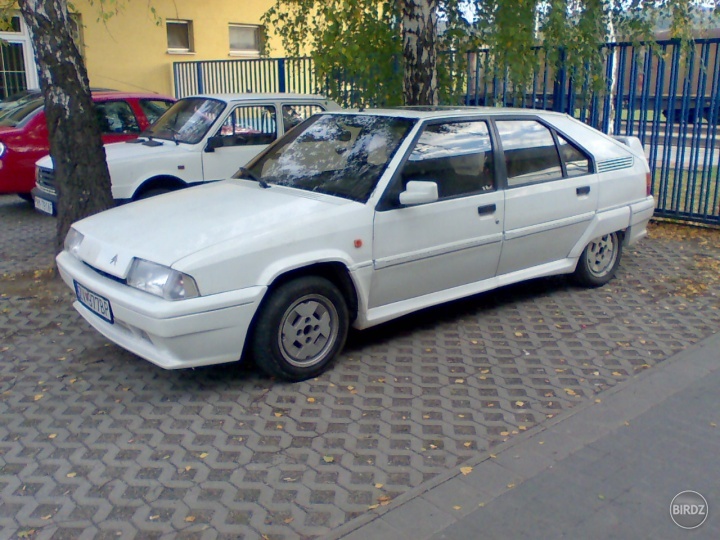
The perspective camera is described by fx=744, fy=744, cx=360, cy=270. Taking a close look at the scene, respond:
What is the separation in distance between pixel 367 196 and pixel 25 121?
687cm

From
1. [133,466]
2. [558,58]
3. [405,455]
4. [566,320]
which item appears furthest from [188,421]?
[558,58]

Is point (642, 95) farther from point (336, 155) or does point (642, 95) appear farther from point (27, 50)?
point (27, 50)

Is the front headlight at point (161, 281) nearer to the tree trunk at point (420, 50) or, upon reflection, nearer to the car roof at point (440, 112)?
the car roof at point (440, 112)

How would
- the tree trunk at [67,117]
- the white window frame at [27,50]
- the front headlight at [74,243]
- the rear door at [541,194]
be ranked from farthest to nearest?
1. the white window frame at [27,50]
2. the tree trunk at [67,117]
3. the rear door at [541,194]
4. the front headlight at [74,243]

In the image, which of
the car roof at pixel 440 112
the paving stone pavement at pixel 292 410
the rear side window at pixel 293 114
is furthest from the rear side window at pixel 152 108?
the car roof at pixel 440 112

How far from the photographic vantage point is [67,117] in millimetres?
6707

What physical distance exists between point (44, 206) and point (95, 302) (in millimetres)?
4372

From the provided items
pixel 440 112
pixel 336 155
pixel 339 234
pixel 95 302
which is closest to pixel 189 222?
pixel 95 302

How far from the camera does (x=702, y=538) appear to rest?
3.17 meters

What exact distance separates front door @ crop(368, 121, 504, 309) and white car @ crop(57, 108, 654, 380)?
1cm

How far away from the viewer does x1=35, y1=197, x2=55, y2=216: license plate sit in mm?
8351

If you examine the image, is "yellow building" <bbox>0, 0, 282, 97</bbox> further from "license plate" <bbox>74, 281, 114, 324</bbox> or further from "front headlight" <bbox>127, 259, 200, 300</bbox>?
"front headlight" <bbox>127, 259, 200, 300</bbox>

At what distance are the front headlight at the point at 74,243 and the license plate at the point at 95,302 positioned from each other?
241 mm

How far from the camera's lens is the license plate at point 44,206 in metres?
8.35
